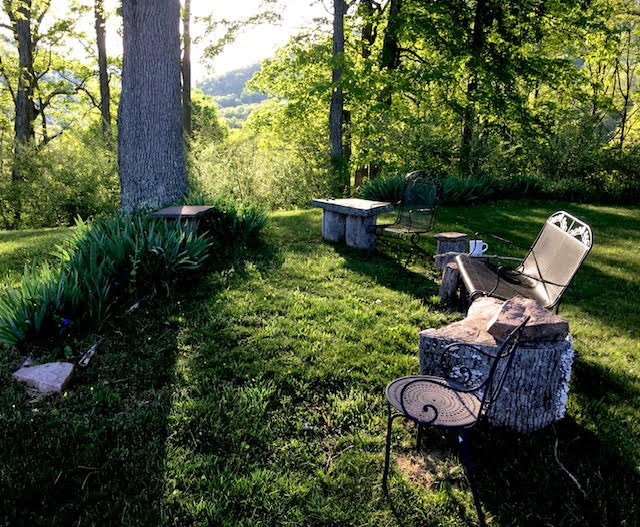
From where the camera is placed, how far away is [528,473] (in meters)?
2.33

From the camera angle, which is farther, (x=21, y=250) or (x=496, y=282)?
(x=21, y=250)

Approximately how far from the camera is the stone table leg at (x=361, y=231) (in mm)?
6297

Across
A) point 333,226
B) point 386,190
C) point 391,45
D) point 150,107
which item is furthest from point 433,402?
point 391,45

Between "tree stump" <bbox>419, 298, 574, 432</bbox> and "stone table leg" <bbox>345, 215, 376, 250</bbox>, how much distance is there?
358 centimetres

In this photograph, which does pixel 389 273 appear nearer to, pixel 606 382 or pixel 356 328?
pixel 356 328

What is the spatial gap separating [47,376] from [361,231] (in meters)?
4.36

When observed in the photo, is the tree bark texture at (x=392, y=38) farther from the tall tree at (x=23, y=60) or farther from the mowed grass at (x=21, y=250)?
the tall tree at (x=23, y=60)

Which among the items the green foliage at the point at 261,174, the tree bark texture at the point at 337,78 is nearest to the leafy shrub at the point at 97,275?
the green foliage at the point at 261,174

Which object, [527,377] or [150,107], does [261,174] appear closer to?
[150,107]

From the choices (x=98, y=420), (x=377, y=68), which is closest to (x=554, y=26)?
(x=377, y=68)

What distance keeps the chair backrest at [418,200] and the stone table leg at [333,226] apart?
87 centimetres

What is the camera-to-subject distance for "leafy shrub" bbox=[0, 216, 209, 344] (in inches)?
135

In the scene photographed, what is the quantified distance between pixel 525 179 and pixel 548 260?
8.64 metres

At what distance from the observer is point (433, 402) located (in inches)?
86.9
